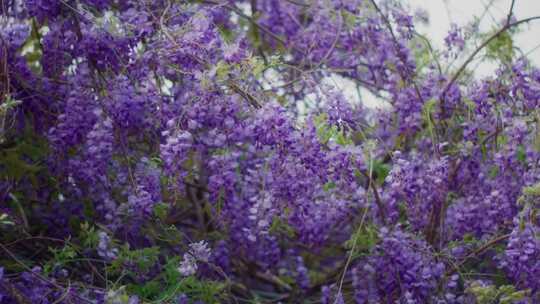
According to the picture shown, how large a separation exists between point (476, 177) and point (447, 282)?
0.46 metres

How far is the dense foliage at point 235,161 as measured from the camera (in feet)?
9.24

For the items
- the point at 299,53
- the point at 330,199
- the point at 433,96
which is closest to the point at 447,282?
the point at 330,199

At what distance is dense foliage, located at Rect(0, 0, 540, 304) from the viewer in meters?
2.82

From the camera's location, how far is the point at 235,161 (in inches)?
117

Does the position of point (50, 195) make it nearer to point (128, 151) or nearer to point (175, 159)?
point (128, 151)

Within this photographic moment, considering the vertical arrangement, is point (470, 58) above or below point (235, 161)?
above

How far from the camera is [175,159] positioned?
272 centimetres

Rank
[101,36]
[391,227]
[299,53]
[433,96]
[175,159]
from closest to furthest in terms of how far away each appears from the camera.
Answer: [175,159], [101,36], [391,227], [433,96], [299,53]

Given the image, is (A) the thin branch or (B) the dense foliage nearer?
(B) the dense foliage

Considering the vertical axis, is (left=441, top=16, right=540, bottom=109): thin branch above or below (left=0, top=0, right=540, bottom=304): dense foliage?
above

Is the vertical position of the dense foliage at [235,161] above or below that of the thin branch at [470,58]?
below

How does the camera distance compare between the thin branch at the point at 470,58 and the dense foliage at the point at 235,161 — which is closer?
the dense foliage at the point at 235,161

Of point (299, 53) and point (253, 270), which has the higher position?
point (299, 53)

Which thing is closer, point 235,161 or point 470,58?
point 235,161
